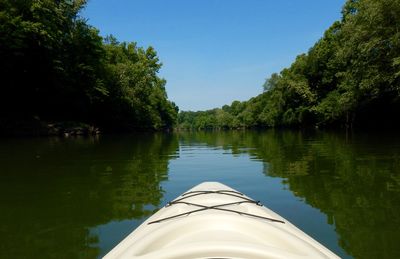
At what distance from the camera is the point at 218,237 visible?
3205mm

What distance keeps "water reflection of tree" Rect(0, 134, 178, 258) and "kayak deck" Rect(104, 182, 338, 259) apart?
4.91 feet

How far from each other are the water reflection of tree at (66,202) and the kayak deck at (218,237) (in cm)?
150

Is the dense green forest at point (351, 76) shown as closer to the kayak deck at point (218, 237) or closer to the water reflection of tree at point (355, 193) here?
the water reflection of tree at point (355, 193)

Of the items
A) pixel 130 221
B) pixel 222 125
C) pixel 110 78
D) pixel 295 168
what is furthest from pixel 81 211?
pixel 222 125

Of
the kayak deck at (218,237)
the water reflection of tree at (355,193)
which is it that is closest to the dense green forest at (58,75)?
the water reflection of tree at (355,193)

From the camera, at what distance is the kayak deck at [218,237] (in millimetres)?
2568

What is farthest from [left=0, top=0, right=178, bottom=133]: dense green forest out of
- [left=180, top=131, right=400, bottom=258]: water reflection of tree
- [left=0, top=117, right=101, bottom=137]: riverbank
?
[left=180, top=131, right=400, bottom=258]: water reflection of tree

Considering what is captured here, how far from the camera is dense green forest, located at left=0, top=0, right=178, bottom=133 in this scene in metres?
32.5

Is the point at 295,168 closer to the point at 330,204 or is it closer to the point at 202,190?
the point at 330,204

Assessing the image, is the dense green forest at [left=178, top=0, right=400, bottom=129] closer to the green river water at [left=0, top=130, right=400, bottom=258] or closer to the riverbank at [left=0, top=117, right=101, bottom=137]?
the green river water at [left=0, top=130, right=400, bottom=258]

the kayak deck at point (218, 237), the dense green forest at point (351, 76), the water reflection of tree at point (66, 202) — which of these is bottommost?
the water reflection of tree at point (66, 202)

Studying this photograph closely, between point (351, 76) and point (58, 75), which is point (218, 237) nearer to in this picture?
point (351, 76)

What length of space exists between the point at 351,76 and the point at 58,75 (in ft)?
88.5

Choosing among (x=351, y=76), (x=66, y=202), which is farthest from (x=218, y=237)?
(x=351, y=76)
